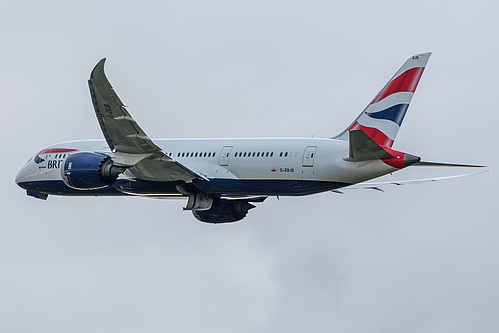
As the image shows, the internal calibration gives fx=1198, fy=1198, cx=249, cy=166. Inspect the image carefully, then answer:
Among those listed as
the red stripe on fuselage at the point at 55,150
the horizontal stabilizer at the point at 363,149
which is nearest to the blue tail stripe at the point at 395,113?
the horizontal stabilizer at the point at 363,149

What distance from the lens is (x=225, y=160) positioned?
2183 inches

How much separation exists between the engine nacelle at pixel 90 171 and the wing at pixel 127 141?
3.11ft

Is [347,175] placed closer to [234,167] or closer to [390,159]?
[390,159]

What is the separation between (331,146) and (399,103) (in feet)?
13.3

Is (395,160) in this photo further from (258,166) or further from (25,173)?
(25,173)

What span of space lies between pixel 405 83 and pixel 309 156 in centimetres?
585

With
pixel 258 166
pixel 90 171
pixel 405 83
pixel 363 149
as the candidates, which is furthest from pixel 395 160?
pixel 90 171

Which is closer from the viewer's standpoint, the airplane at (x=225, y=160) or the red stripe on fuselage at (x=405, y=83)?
the airplane at (x=225, y=160)

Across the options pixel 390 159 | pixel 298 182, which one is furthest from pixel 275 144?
pixel 390 159

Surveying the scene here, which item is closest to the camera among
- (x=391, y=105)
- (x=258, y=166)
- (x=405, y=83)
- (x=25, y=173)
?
(x=258, y=166)

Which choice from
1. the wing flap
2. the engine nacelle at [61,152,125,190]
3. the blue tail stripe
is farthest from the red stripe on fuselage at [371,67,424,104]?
the engine nacelle at [61,152,125,190]

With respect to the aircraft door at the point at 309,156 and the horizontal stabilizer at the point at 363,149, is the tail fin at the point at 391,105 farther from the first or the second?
the horizontal stabilizer at the point at 363,149

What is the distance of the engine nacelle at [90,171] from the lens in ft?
180

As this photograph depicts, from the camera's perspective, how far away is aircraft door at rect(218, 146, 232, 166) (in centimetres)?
5538
